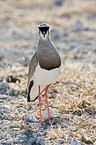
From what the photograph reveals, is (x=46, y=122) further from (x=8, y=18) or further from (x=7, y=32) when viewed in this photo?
(x=8, y=18)

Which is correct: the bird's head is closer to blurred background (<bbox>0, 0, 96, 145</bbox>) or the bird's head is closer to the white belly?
blurred background (<bbox>0, 0, 96, 145</bbox>)

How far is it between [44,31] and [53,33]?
4766 millimetres

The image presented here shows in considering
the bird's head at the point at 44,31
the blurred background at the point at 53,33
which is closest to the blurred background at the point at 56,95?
the blurred background at the point at 53,33

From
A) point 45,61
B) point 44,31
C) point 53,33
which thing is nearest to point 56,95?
point 45,61

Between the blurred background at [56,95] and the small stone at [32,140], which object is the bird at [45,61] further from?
the small stone at [32,140]

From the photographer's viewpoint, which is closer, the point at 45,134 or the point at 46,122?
the point at 45,134

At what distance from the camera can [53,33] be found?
23.0 feet

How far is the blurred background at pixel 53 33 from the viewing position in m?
5.36

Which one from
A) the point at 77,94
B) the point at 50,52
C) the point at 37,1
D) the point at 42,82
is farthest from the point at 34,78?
the point at 37,1

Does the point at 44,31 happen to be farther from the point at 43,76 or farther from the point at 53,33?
the point at 53,33

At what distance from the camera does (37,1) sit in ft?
39.3

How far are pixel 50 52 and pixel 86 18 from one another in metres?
7.05

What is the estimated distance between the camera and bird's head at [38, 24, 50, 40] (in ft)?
7.50

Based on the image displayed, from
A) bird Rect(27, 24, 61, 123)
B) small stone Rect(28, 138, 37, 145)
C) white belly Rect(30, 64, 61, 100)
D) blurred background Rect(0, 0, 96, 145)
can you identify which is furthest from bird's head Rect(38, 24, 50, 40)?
small stone Rect(28, 138, 37, 145)
